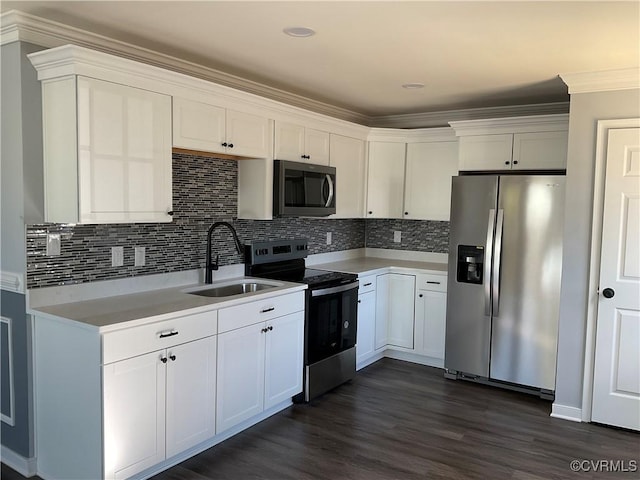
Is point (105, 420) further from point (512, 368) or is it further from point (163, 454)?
point (512, 368)

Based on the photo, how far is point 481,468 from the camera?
2.90 metres

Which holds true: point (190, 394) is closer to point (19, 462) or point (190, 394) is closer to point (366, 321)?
point (19, 462)

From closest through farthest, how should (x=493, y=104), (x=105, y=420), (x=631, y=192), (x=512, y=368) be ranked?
(x=105, y=420)
(x=631, y=192)
(x=512, y=368)
(x=493, y=104)

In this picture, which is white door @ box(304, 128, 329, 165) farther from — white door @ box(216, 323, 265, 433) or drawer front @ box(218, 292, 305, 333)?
white door @ box(216, 323, 265, 433)

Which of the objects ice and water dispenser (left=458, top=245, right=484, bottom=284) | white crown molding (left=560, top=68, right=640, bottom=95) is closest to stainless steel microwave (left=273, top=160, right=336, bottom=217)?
ice and water dispenser (left=458, top=245, right=484, bottom=284)

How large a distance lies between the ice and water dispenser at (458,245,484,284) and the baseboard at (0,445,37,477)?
315 centimetres

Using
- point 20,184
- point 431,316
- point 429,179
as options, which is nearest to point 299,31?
point 20,184

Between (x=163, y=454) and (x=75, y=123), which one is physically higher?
(x=75, y=123)

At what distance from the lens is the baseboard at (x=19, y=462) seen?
2732 millimetres

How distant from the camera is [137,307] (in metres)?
2.75

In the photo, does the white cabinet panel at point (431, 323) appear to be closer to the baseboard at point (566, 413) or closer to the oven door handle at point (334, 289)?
the oven door handle at point (334, 289)

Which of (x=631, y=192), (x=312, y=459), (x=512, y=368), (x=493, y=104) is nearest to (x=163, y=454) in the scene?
(x=312, y=459)

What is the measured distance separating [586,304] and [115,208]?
120 inches

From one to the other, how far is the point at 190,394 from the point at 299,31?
2.01 m
